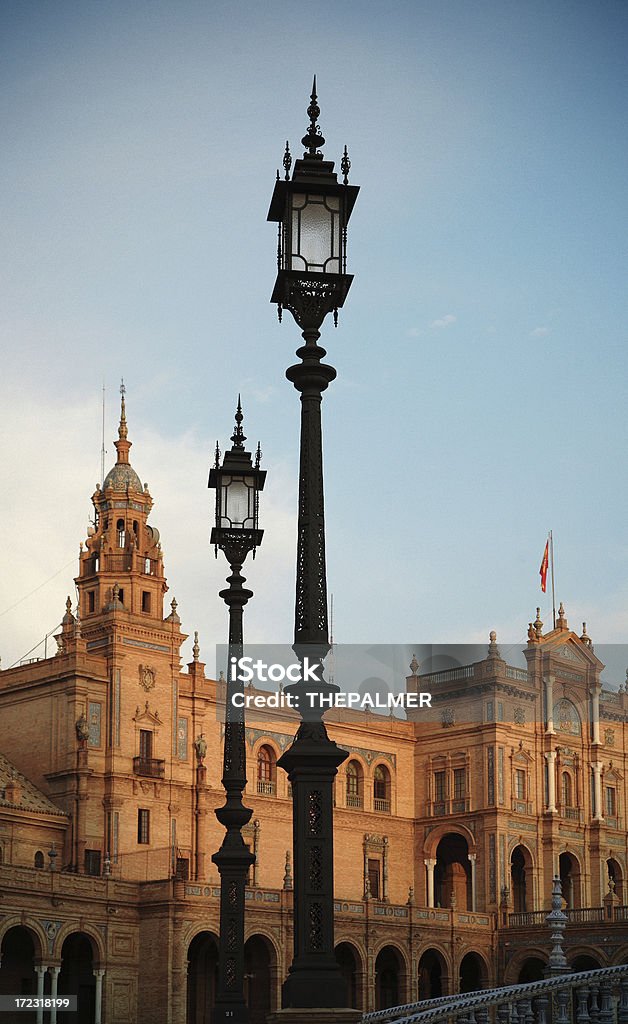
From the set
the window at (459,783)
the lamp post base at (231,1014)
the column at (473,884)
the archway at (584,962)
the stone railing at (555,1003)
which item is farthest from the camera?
the window at (459,783)

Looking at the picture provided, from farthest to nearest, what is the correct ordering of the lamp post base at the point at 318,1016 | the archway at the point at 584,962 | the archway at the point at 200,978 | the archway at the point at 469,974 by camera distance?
the archway at the point at 469,974 → the archway at the point at 584,962 → the archway at the point at 200,978 → the lamp post base at the point at 318,1016

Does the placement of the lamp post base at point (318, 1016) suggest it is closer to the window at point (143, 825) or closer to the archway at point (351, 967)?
the window at point (143, 825)

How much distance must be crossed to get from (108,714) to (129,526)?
8142 millimetres

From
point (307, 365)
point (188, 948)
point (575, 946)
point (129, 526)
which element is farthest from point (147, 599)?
point (307, 365)

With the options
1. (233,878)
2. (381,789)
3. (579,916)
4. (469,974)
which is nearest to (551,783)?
(381,789)

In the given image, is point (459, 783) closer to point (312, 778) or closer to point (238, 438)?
point (238, 438)

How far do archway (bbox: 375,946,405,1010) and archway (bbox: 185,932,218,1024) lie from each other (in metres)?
9.10

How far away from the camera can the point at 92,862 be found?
5550 centimetres

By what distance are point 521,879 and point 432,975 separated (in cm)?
819

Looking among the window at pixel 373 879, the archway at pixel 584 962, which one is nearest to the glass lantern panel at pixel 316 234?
Answer: the archway at pixel 584 962

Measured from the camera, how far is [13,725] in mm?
60000

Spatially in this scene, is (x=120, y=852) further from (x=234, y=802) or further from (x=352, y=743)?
(x=234, y=802)

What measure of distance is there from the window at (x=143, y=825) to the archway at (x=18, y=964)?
670 cm

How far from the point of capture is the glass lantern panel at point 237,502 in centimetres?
1789
